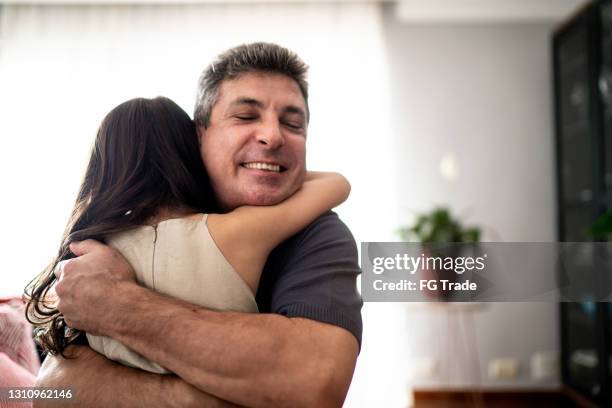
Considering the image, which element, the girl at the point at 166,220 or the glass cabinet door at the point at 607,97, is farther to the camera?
the glass cabinet door at the point at 607,97

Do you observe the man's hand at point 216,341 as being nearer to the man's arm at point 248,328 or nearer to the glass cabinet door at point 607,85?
the man's arm at point 248,328

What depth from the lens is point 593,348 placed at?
7.79 feet

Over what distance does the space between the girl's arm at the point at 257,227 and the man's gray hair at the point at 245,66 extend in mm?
197

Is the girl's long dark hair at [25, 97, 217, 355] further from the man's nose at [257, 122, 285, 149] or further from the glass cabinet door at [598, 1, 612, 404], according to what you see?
the glass cabinet door at [598, 1, 612, 404]

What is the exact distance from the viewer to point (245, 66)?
2.67 feet

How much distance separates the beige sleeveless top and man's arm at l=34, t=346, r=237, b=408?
0.06 feet

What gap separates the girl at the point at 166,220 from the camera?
722 millimetres

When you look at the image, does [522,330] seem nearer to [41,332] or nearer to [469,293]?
[469,293]

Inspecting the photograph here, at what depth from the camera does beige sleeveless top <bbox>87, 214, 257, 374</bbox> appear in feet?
2.36

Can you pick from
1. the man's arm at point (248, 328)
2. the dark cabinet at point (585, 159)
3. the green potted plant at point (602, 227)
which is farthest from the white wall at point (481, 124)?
the man's arm at point (248, 328)

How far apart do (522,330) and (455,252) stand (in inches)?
82.4

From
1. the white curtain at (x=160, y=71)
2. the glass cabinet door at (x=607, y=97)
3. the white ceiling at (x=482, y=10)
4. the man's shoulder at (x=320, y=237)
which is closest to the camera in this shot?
the man's shoulder at (x=320, y=237)

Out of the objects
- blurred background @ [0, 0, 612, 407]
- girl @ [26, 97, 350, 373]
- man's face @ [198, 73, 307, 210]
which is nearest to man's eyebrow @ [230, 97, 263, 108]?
man's face @ [198, 73, 307, 210]

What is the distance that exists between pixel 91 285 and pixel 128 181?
0.17 meters
